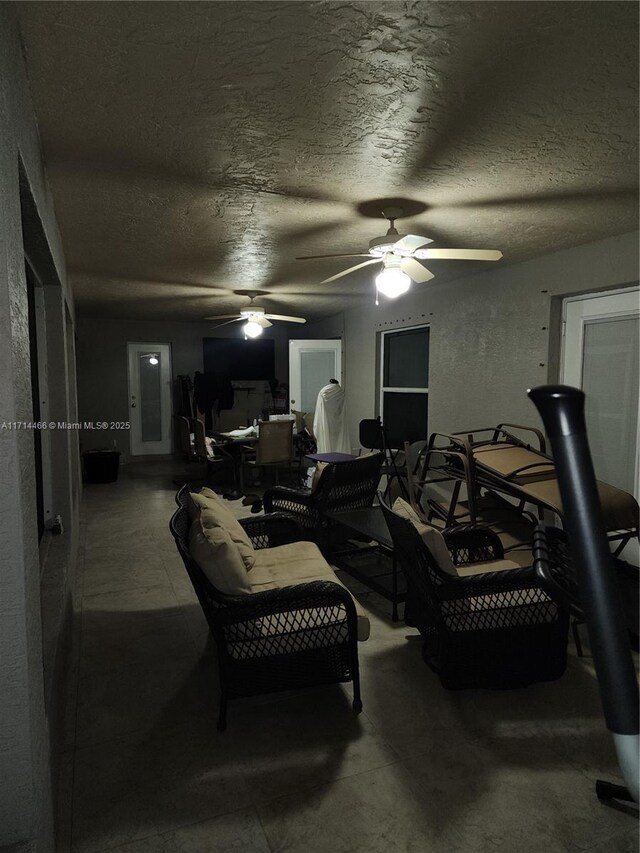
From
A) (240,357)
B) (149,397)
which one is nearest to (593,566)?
(149,397)

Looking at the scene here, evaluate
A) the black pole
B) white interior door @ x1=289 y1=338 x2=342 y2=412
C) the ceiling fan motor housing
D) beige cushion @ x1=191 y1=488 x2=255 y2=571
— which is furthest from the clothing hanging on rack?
the black pole

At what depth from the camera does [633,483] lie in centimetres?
366

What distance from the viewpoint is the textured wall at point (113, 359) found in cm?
841

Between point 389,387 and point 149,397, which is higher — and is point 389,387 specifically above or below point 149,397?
above

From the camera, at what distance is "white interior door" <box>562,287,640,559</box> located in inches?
144

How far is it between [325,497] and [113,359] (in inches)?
241

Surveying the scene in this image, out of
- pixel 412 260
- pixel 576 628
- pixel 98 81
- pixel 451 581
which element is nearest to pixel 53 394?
pixel 98 81

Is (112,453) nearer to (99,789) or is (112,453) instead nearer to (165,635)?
(165,635)

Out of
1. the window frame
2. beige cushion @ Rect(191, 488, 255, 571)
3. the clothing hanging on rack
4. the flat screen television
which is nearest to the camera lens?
beige cushion @ Rect(191, 488, 255, 571)

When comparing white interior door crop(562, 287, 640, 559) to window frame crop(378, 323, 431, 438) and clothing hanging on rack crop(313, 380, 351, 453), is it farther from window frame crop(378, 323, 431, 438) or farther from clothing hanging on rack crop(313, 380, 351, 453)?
clothing hanging on rack crop(313, 380, 351, 453)

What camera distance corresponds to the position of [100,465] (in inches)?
282

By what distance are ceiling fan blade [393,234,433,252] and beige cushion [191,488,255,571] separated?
175 centimetres

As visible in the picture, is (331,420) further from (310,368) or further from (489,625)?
(489,625)

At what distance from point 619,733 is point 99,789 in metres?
2.01
